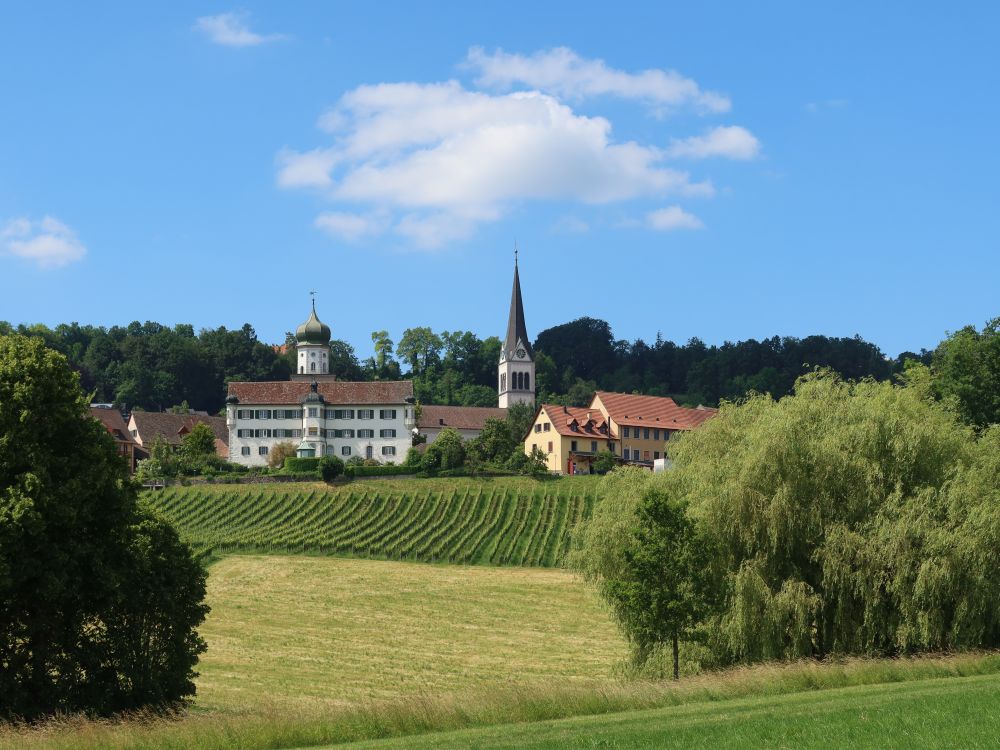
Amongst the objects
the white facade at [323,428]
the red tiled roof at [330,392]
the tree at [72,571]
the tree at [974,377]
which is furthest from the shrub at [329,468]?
the tree at [72,571]

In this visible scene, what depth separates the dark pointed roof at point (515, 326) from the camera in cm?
16012

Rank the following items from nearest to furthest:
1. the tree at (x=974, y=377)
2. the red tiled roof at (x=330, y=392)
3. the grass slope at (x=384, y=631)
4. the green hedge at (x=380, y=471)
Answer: the grass slope at (x=384, y=631) → the tree at (x=974, y=377) → the green hedge at (x=380, y=471) → the red tiled roof at (x=330, y=392)

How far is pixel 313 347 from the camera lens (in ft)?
457

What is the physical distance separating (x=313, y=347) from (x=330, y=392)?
2190 centimetres

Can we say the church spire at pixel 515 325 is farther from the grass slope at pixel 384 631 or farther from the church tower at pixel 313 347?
the grass slope at pixel 384 631

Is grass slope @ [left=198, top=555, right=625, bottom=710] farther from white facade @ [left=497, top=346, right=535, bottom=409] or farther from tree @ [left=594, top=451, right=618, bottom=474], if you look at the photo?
white facade @ [left=497, top=346, right=535, bottom=409]

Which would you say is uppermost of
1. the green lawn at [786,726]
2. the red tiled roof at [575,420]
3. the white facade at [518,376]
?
the white facade at [518,376]

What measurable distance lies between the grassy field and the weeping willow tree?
105ft

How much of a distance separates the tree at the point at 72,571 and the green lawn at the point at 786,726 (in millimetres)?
8361

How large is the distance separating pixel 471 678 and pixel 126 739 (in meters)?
15.3

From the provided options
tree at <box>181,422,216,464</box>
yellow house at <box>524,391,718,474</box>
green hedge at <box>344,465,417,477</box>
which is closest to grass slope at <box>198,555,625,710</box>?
green hedge at <box>344,465,417,477</box>

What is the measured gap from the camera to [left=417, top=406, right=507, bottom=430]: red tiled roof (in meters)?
132

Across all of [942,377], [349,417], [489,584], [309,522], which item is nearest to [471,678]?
[489,584]

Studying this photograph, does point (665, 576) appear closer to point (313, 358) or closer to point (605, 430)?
point (605, 430)
